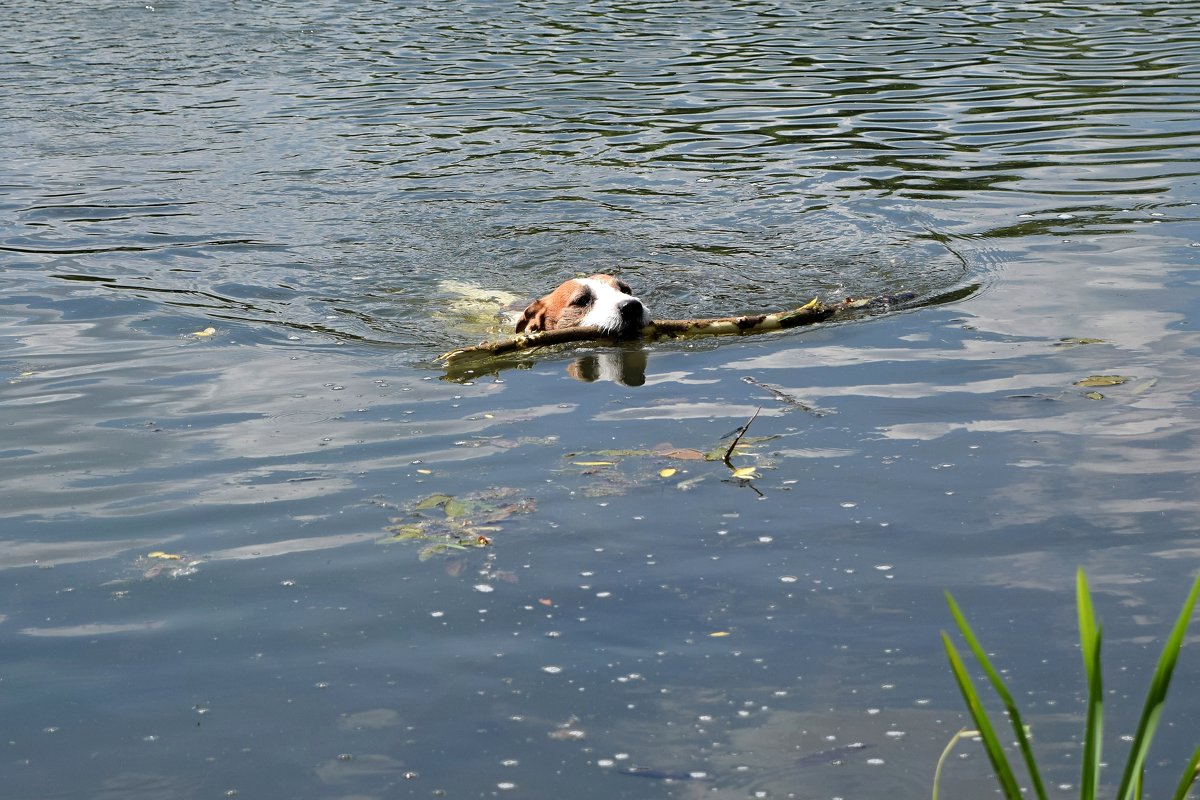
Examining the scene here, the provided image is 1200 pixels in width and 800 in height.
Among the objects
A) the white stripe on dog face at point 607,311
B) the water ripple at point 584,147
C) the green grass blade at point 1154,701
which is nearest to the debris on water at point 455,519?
the white stripe on dog face at point 607,311

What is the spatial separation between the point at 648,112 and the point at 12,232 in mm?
6902

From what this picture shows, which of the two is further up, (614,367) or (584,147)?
(584,147)

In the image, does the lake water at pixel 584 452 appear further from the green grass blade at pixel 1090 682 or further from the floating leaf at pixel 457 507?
the green grass blade at pixel 1090 682

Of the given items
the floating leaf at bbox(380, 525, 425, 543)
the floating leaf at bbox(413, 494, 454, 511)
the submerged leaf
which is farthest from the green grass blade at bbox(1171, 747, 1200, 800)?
the submerged leaf

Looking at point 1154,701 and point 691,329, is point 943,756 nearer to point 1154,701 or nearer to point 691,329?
point 1154,701

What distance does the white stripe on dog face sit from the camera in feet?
26.1

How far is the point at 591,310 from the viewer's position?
320 inches

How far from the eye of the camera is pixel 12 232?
10.8m

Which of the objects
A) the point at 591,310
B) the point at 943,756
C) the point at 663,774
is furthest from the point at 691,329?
the point at 943,756

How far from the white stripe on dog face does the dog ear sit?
1.12 feet

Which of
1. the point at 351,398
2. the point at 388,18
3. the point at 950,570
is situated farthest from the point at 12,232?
the point at 388,18

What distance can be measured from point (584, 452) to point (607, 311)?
7.48ft

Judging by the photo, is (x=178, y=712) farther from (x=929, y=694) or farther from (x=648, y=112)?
(x=648, y=112)

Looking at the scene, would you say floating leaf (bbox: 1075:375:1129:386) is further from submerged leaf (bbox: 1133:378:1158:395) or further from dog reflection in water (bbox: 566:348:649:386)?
dog reflection in water (bbox: 566:348:649:386)
